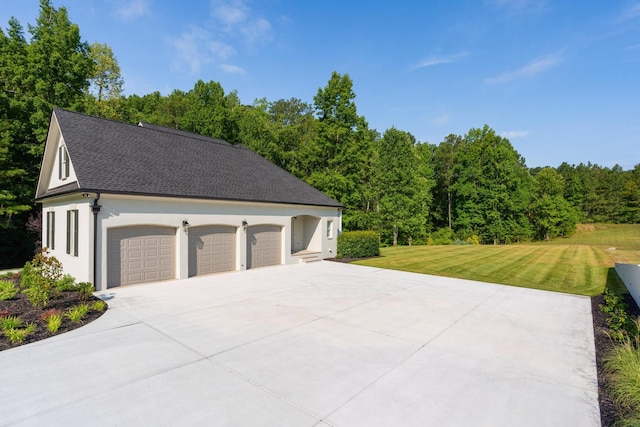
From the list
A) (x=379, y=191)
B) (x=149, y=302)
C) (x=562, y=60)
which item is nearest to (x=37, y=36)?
(x=149, y=302)

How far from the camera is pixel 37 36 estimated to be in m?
24.5

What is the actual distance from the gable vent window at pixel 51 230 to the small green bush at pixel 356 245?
14.7m

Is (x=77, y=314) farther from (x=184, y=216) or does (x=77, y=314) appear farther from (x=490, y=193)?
(x=490, y=193)

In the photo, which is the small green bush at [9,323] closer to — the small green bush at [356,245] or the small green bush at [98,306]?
the small green bush at [98,306]

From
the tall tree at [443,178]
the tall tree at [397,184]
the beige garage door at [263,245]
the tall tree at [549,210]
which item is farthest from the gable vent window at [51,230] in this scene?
the tall tree at [549,210]

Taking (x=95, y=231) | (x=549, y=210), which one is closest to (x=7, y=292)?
(x=95, y=231)

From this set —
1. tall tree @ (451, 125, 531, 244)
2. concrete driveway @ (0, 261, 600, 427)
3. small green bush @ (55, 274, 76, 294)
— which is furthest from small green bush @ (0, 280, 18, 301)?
tall tree @ (451, 125, 531, 244)

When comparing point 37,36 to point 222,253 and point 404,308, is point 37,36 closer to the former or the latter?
point 222,253

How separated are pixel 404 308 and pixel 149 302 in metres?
7.51

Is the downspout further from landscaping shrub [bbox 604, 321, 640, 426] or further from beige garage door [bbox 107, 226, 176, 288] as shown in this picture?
landscaping shrub [bbox 604, 321, 640, 426]

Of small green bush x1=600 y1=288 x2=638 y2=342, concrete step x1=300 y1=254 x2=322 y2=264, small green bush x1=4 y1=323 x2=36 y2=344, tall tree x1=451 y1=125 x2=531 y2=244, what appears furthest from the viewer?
tall tree x1=451 y1=125 x2=531 y2=244

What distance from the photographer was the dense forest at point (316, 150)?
21906 mm

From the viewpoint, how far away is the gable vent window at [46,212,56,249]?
48.4 feet

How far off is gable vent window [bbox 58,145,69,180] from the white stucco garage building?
1.8 inches
